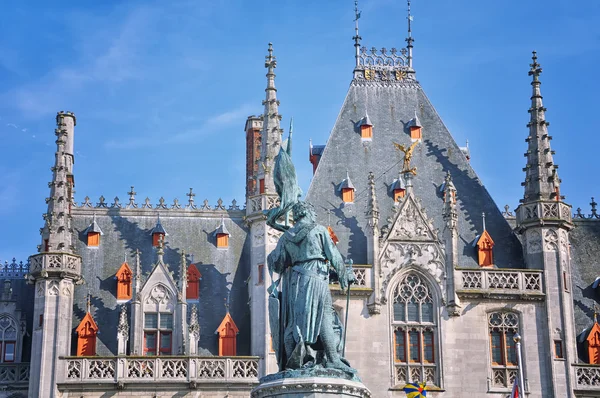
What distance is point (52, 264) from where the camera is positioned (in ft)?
144

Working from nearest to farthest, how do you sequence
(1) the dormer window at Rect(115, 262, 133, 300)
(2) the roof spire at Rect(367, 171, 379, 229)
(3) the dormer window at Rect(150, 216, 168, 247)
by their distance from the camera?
(2) the roof spire at Rect(367, 171, 379, 229), (1) the dormer window at Rect(115, 262, 133, 300), (3) the dormer window at Rect(150, 216, 168, 247)

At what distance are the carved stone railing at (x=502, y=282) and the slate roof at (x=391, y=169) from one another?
125cm

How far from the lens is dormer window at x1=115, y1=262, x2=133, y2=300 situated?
45.9 metres

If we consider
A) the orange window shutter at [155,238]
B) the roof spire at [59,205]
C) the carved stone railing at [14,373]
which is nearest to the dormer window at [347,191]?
the orange window shutter at [155,238]

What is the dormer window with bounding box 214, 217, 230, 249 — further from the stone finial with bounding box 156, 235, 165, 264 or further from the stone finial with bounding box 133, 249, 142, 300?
the stone finial with bounding box 133, 249, 142, 300

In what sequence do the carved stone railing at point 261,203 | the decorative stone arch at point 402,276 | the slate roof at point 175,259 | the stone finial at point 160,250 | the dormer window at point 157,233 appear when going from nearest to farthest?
the decorative stone arch at point 402,276 < the stone finial at point 160,250 < the slate roof at point 175,259 < the carved stone railing at point 261,203 < the dormer window at point 157,233

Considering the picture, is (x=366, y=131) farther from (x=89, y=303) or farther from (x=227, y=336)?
(x=89, y=303)

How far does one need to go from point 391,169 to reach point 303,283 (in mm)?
28187

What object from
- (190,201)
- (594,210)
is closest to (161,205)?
(190,201)

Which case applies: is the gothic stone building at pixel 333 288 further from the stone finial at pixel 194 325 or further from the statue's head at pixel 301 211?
the statue's head at pixel 301 211

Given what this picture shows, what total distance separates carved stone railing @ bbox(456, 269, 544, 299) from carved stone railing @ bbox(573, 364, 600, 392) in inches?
123

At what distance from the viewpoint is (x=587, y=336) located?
45.8m

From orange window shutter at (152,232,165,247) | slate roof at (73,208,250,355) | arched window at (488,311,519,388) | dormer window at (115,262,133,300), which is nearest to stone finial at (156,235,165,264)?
slate roof at (73,208,250,355)

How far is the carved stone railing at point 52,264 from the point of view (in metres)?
43.7
